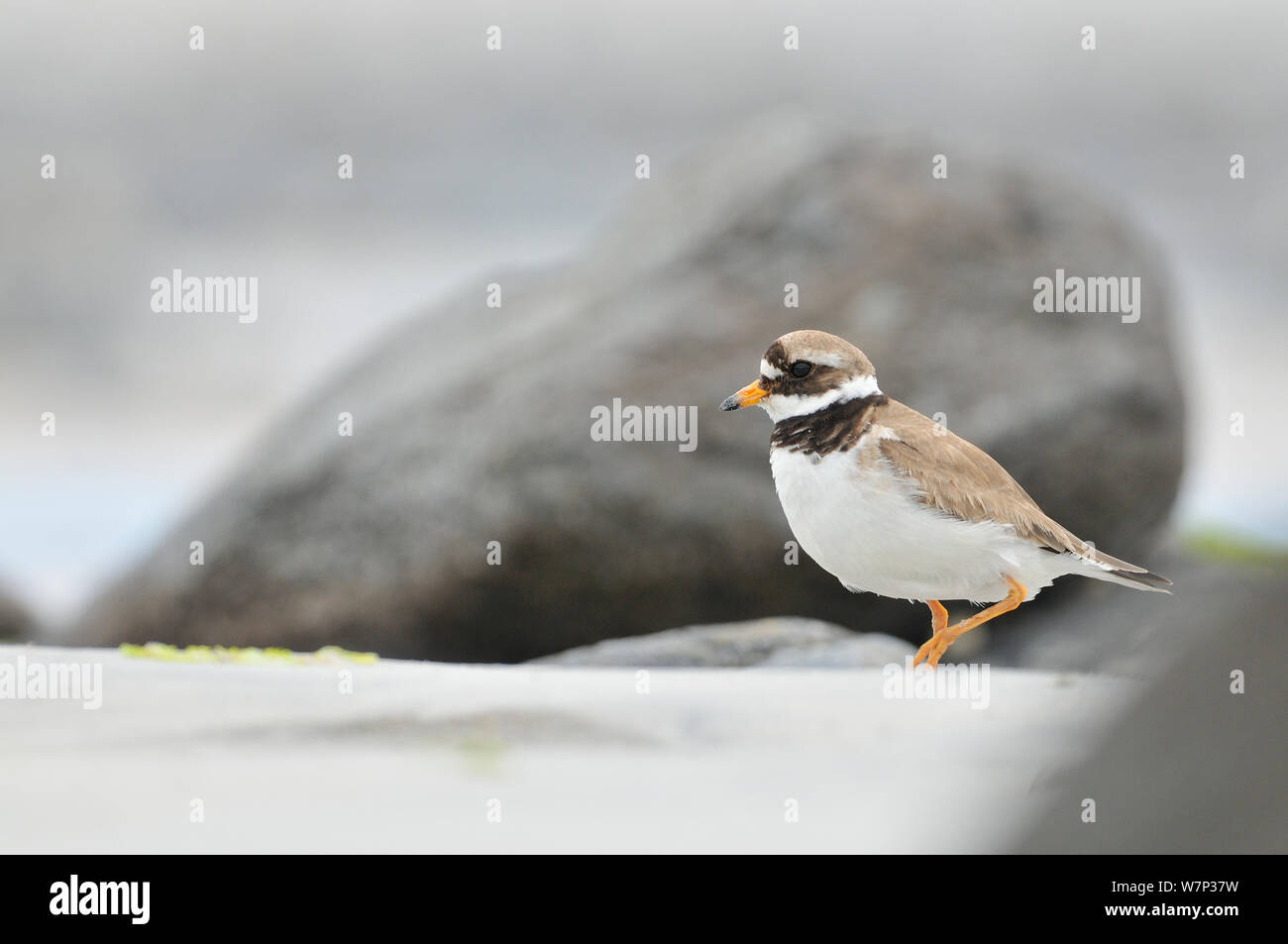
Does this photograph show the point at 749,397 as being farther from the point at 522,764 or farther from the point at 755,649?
the point at 755,649

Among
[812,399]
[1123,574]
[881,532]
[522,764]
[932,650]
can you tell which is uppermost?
[812,399]

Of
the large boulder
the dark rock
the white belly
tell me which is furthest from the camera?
the large boulder

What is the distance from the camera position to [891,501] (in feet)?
8.32

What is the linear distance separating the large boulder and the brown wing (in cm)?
253

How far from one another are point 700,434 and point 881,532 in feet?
9.38

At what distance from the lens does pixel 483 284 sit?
7.34 meters

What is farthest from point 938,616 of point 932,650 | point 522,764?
point 522,764

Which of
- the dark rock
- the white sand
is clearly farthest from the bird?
the dark rock

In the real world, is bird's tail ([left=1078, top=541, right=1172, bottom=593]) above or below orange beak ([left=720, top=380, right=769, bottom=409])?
below

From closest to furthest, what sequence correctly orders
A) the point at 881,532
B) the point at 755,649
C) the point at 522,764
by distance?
1. the point at 522,764
2. the point at 881,532
3. the point at 755,649

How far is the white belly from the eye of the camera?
2527mm

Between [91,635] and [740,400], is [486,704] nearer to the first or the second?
[740,400]

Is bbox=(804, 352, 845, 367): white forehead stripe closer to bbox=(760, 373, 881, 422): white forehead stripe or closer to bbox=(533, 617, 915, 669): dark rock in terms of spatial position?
bbox=(760, 373, 881, 422): white forehead stripe
